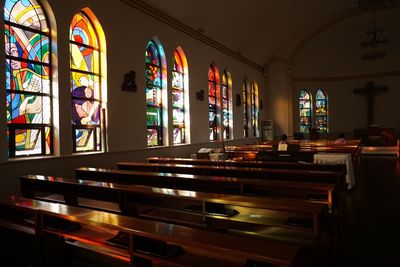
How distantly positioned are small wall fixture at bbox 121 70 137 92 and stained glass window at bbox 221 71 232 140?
198 inches

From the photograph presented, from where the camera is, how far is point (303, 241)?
9.27ft

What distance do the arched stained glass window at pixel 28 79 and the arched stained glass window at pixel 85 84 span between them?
1.68 feet

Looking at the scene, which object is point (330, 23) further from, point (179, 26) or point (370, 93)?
point (179, 26)

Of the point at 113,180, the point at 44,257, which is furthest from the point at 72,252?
the point at 113,180

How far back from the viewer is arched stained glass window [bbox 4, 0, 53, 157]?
4.82 meters

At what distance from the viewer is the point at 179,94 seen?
9.01 m

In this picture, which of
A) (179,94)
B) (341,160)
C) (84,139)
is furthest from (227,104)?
(84,139)

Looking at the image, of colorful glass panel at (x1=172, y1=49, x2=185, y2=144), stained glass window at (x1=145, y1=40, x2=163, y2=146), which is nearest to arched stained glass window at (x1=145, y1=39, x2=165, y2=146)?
stained glass window at (x1=145, y1=40, x2=163, y2=146)

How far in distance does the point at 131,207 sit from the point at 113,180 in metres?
1.15

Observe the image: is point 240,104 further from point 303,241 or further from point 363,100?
point 303,241

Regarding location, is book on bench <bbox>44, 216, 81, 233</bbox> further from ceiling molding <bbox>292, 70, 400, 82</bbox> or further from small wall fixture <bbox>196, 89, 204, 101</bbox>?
ceiling molding <bbox>292, 70, 400, 82</bbox>

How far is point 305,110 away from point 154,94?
35.2ft

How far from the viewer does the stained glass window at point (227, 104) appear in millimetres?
11648

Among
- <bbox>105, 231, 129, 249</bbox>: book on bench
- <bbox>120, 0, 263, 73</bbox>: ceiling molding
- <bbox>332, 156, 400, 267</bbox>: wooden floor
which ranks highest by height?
<bbox>120, 0, 263, 73</bbox>: ceiling molding
